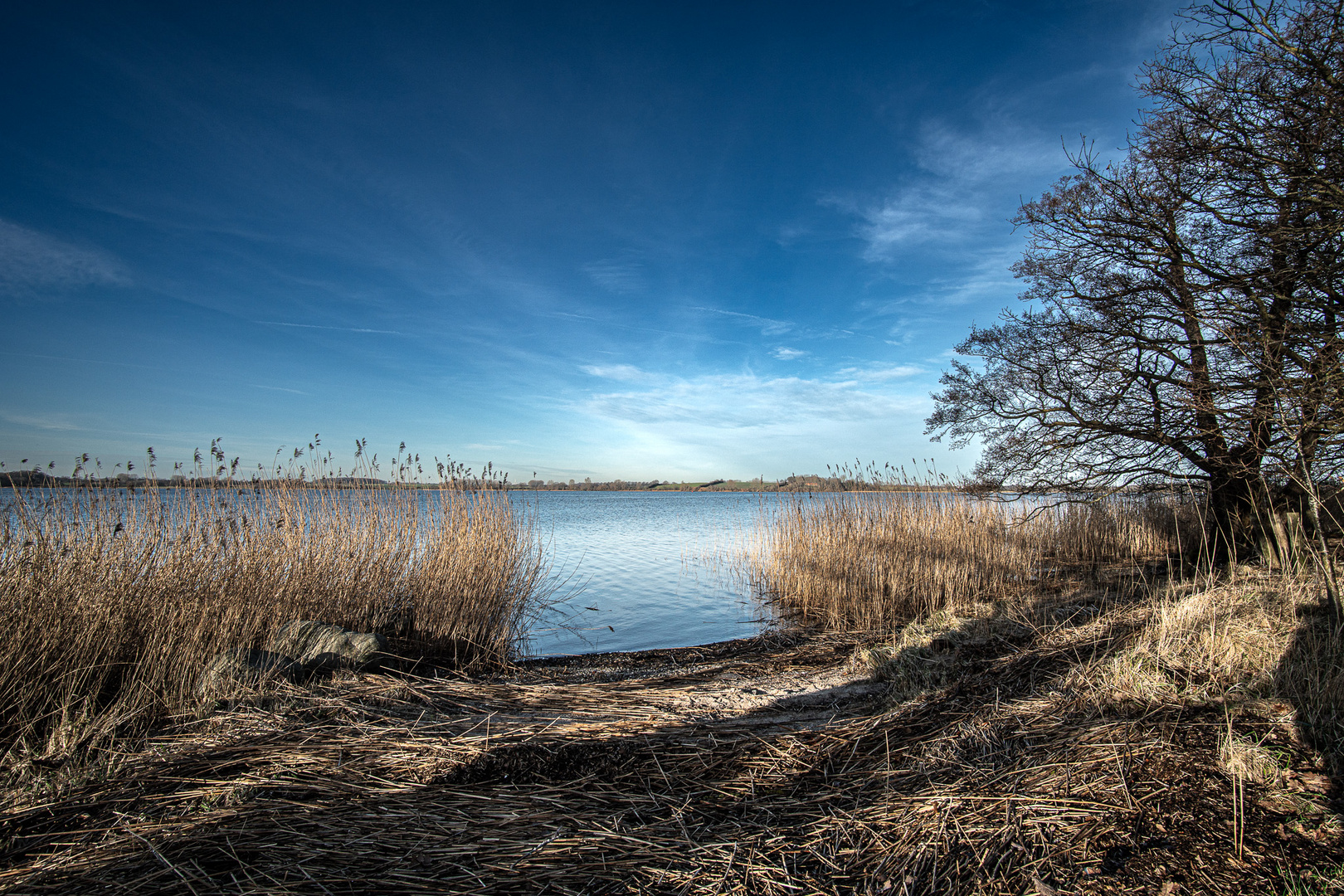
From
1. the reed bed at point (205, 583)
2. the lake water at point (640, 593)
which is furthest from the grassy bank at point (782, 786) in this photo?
the lake water at point (640, 593)

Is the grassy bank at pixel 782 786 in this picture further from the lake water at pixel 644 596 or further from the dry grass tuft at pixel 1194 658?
the lake water at pixel 644 596

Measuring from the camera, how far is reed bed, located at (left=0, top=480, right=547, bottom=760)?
332 centimetres

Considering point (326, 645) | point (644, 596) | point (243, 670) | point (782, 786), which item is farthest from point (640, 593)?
point (782, 786)

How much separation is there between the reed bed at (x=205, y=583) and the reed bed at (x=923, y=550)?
455 centimetres

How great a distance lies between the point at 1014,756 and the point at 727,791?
1.12 m

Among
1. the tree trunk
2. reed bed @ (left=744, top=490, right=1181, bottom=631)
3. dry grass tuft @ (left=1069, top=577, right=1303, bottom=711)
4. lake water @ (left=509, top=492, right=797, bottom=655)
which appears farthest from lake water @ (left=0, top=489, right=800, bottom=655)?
the tree trunk

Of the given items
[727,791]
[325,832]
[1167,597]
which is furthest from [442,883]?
[1167,597]

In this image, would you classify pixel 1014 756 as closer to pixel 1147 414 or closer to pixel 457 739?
→ pixel 457 739

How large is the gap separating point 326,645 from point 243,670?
0.94m

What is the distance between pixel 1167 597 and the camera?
13.2 feet

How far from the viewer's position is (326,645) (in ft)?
15.4

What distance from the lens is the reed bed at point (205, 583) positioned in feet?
10.9

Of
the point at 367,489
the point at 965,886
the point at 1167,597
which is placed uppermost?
the point at 367,489

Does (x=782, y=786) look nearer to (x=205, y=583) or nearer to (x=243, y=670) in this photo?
(x=243, y=670)
